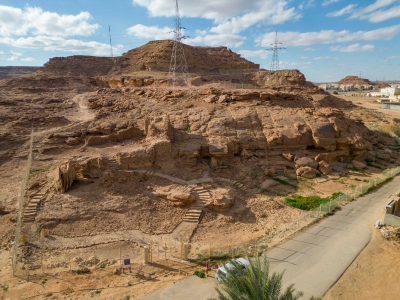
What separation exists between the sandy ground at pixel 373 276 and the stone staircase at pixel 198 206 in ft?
20.8

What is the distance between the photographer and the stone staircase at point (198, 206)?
550 inches

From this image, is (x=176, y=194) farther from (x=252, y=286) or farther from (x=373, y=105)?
(x=373, y=105)

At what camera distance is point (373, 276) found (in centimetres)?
1048

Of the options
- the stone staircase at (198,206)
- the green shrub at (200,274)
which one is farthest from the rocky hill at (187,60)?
the green shrub at (200,274)

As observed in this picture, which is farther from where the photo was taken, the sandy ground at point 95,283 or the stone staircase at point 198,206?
the stone staircase at point 198,206

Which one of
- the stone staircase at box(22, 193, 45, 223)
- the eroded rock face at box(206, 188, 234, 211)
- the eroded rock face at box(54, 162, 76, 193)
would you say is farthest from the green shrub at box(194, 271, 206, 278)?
the eroded rock face at box(54, 162, 76, 193)

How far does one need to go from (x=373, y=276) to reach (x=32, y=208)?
13.9m

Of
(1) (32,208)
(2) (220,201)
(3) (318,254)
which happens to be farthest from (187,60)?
(3) (318,254)

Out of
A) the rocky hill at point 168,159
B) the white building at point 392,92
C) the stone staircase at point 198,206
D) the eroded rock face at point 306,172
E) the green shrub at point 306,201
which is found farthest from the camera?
the white building at point 392,92

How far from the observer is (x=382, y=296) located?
9.58 metres

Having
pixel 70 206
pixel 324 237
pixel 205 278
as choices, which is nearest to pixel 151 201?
pixel 70 206

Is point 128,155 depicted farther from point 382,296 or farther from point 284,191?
point 382,296

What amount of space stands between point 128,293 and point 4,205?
815cm

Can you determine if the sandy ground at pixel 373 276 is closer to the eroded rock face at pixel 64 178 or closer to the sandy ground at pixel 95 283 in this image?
the sandy ground at pixel 95 283
